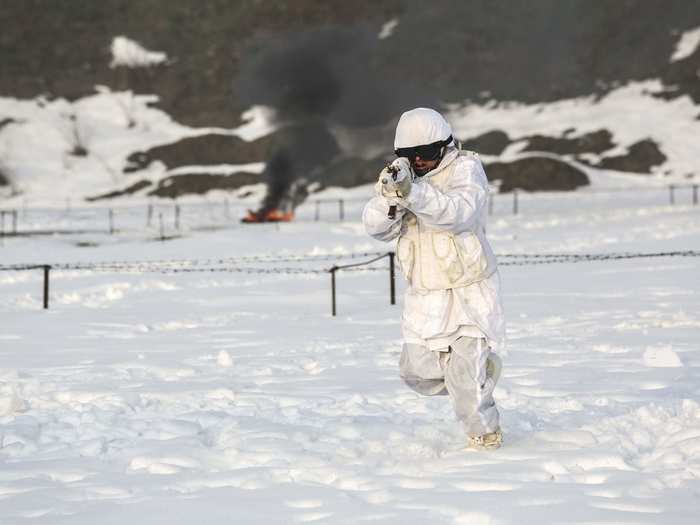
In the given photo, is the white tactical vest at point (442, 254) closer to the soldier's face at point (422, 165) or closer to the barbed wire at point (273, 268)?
the soldier's face at point (422, 165)

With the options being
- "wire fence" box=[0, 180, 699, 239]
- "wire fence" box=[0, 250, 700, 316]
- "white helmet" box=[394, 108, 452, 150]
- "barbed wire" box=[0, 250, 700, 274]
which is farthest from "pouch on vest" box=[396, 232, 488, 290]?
"wire fence" box=[0, 180, 699, 239]

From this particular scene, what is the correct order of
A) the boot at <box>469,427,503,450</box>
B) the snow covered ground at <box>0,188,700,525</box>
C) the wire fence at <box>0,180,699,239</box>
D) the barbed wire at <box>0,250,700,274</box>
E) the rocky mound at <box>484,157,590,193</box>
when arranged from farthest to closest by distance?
the rocky mound at <box>484,157,590,193</box>, the wire fence at <box>0,180,699,239</box>, the barbed wire at <box>0,250,700,274</box>, the boot at <box>469,427,503,450</box>, the snow covered ground at <box>0,188,700,525</box>

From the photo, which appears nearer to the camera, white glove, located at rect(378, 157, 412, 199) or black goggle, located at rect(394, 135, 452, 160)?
white glove, located at rect(378, 157, 412, 199)

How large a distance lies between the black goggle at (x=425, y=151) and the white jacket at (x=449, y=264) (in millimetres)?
66

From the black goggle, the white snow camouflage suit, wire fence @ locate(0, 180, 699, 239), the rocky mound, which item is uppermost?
the rocky mound

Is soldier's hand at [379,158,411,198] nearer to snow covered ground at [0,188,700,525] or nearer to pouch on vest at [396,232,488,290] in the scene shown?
pouch on vest at [396,232,488,290]

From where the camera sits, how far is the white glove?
15.6 ft

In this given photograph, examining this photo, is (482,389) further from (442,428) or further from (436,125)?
(436,125)

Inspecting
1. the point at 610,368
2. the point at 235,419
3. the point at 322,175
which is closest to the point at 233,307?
the point at 610,368

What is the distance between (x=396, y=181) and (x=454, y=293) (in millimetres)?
823

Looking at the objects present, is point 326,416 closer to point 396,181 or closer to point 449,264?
point 449,264

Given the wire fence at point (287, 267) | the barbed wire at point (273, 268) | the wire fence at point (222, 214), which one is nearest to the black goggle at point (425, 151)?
the wire fence at point (287, 267)

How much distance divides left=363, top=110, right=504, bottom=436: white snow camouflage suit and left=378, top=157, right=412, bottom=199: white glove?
266 millimetres

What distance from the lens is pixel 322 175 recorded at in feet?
254
